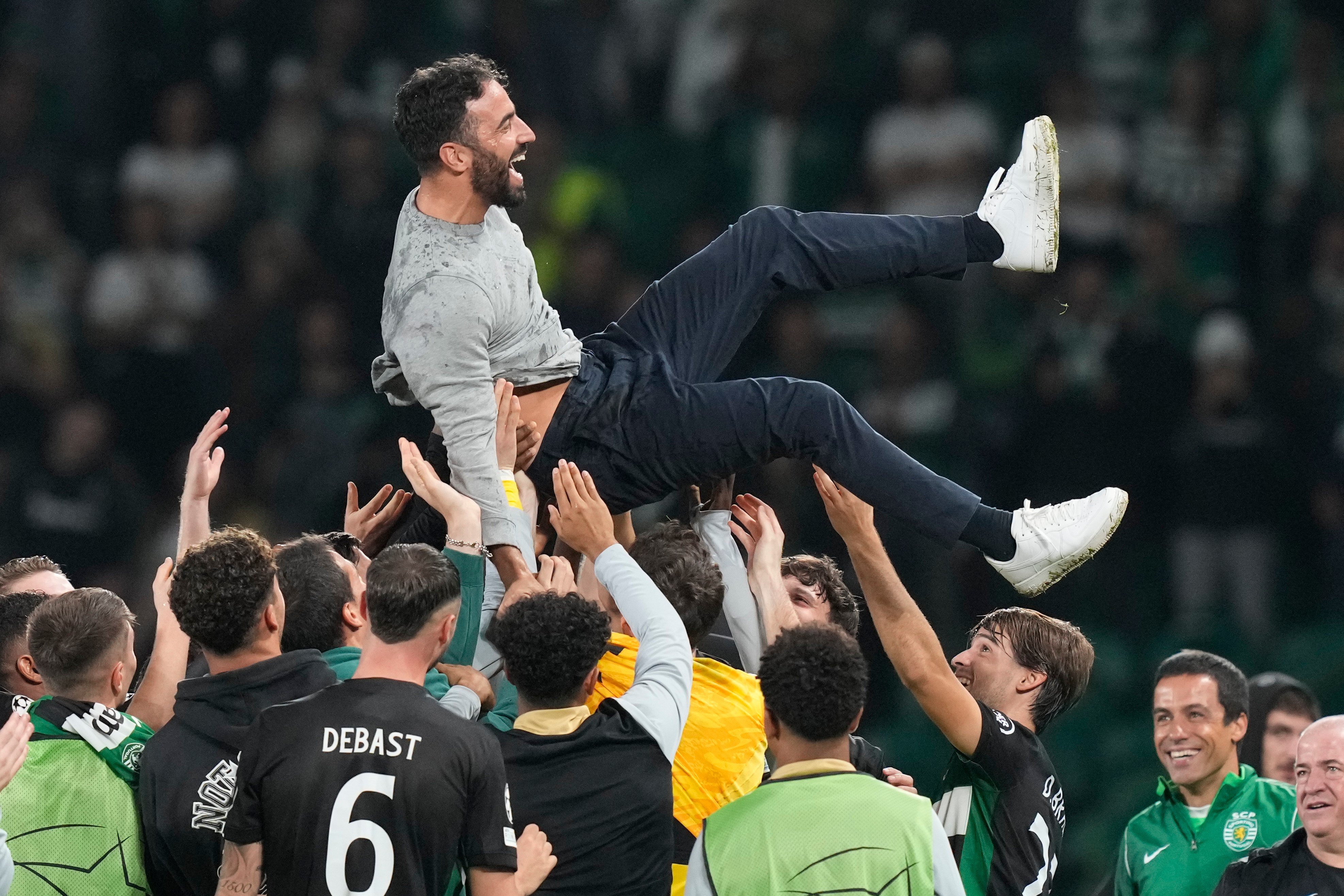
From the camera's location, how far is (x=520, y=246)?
13.5 ft

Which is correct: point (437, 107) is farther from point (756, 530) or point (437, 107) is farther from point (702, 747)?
point (702, 747)

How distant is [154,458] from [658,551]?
563 centimetres

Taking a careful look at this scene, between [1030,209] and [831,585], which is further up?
[1030,209]

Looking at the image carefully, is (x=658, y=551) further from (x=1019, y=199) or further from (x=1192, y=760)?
(x=1192, y=760)

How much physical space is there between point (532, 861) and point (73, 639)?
102 centimetres

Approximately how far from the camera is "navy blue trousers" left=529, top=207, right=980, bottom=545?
13.1 ft

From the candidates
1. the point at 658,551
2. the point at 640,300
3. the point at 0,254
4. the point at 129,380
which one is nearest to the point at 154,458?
the point at 129,380

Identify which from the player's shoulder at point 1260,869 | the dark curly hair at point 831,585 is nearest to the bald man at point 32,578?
the dark curly hair at point 831,585

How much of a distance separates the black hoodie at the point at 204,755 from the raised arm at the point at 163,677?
310 mm

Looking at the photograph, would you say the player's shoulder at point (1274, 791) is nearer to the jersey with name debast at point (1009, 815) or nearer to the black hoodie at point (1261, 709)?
the black hoodie at point (1261, 709)

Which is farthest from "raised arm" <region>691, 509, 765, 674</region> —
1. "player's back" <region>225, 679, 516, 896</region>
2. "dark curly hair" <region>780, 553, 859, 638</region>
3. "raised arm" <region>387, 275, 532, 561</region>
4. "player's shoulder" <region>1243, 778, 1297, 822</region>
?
"player's shoulder" <region>1243, 778, 1297, 822</region>

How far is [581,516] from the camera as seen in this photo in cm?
378

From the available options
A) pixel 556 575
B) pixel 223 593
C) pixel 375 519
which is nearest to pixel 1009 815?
pixel 556 575

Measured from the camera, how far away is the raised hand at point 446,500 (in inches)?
142
